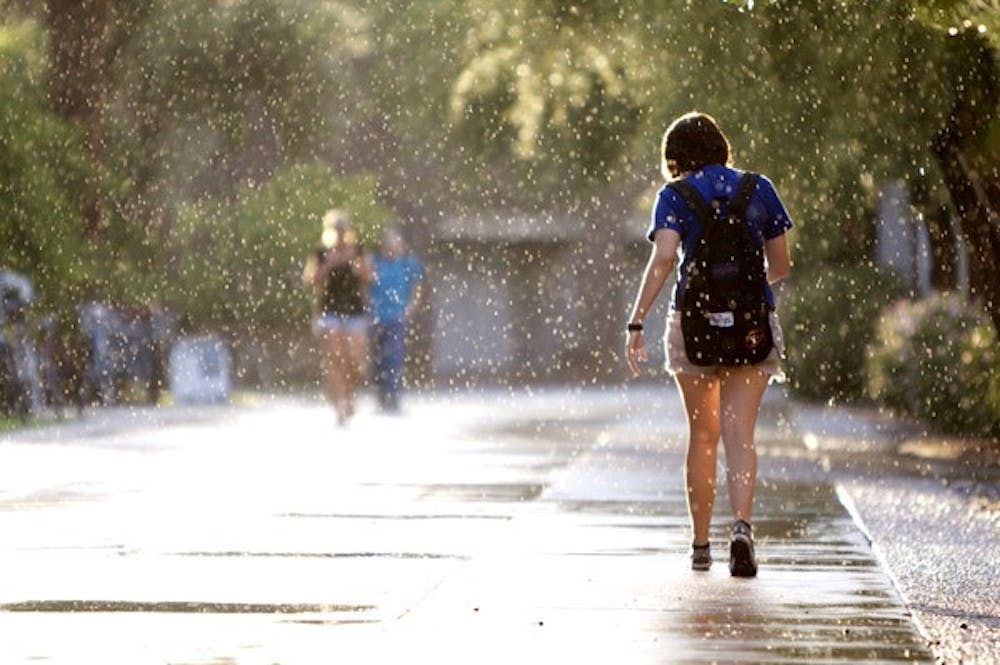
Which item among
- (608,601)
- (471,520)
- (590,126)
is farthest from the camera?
(590,126)

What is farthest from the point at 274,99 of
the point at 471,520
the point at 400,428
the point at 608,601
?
the point at 608,601

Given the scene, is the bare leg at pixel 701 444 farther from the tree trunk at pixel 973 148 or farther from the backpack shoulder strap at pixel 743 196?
the tree trunk at pixel 973 148

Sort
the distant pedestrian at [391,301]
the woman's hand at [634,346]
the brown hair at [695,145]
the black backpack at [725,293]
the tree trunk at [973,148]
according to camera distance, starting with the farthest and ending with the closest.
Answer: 1. the distant pedestrian at [391,301]
2. the tree trunk at [973,148]
3. the brown hair at [695,145]
4. the woman's hand at [634,346]
5. the black backpack at [725,293]

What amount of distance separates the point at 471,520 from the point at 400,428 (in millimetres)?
11236

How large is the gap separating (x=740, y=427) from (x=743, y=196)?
3.01ft

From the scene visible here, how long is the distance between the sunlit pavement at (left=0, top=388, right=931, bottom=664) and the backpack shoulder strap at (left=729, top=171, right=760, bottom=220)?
1.43 m

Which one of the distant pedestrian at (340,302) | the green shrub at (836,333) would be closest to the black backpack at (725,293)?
the distant pedestrian at (340,302)

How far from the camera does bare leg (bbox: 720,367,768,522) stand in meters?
11.1

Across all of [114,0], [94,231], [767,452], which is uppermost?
[114,0]

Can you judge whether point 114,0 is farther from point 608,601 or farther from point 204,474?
point 608,601

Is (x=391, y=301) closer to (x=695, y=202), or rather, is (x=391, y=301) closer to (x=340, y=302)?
(x=340, y=302)

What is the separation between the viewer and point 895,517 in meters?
14.0

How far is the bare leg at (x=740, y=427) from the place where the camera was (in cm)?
1112

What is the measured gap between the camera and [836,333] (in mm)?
29641
